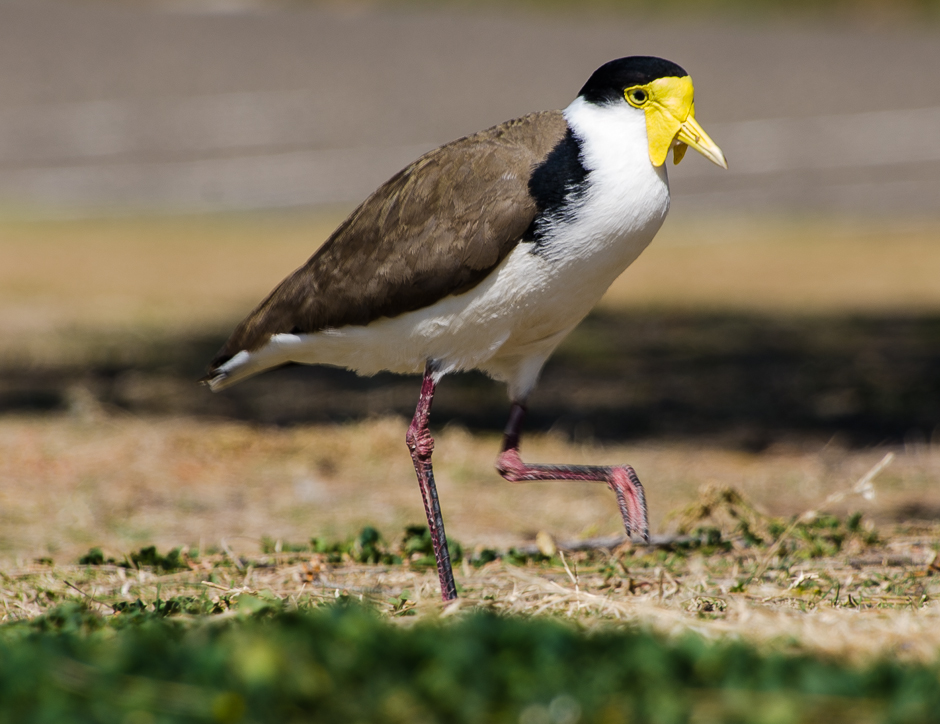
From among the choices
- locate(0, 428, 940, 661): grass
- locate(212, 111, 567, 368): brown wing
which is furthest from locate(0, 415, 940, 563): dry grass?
locate(212, 111, 567, 368): brown wing

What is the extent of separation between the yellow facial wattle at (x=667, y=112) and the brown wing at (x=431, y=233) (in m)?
0.31

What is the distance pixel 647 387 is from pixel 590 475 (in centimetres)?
419

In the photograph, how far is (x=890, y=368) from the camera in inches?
356

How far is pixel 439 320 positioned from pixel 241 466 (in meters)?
2.87

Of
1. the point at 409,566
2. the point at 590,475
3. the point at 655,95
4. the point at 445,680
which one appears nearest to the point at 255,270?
the point at 409,566

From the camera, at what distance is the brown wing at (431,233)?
14.3 ft

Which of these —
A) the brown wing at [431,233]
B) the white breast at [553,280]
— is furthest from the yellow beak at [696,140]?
the brown wing at [431,233]

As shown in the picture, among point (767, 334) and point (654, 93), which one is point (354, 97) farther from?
point (654, 93)

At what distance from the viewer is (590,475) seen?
15.9 feet

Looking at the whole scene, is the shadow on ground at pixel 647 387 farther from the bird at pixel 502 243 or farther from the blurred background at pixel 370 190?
the bird at pixel 502 243

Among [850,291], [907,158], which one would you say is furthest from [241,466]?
[907,158]

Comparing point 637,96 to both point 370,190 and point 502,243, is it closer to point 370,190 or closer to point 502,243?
point 502,243

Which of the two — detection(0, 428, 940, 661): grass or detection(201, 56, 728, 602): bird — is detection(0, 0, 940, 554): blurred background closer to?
detection(0, 428, 940, 661): grass

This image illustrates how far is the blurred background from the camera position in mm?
7367
